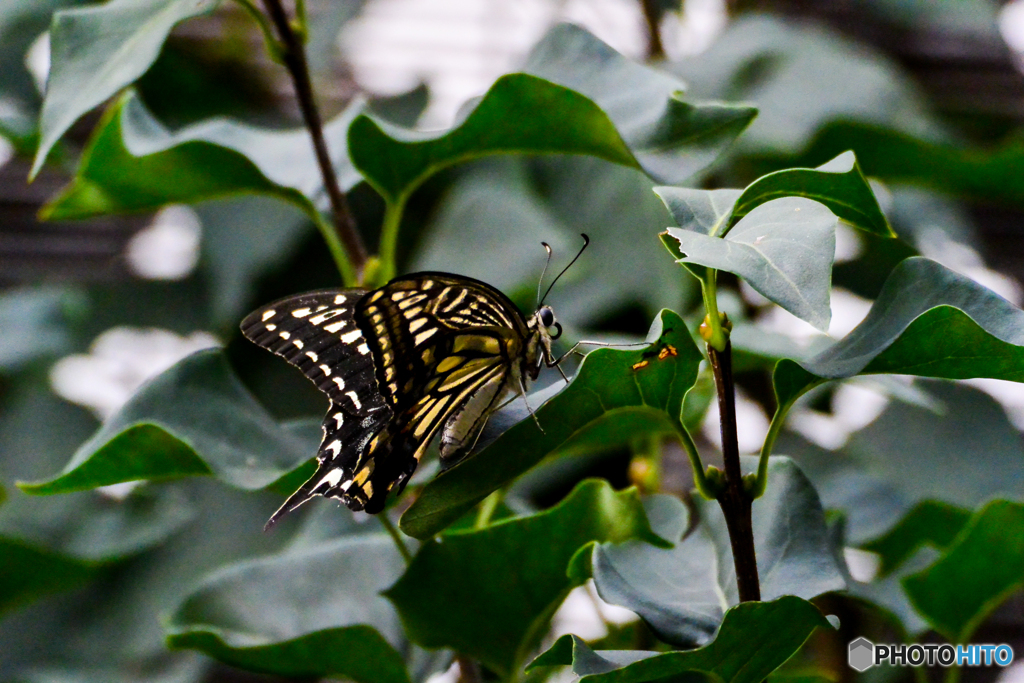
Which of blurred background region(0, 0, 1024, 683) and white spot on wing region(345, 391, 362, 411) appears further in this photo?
blurred background region(0, 0, 1024, 683)

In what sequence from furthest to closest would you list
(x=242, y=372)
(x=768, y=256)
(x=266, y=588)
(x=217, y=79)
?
1. (x=217, y=79)
2. (x=242, y=372)
3. (x=266, y=588)
4. (x=768, y=256)

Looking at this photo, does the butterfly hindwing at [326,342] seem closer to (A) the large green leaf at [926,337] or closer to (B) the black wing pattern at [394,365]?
(B) the black wing pattern at [394,365]

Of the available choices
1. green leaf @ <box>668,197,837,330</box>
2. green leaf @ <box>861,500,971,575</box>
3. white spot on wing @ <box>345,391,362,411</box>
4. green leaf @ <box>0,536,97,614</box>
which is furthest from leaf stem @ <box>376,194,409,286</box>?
green leaf @ <box>0,536,97,614</box>

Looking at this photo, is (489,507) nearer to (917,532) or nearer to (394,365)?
(394,365)

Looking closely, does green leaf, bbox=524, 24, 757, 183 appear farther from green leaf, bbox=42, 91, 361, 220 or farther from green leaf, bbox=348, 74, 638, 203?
green leaf, bbox=42, 91, 361, 220

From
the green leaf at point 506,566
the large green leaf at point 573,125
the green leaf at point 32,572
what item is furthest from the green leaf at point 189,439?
the green leaf at point 32,572

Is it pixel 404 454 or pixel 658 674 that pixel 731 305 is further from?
pixel 658 674

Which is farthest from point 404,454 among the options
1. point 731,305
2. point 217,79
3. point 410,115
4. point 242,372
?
point 217,79
